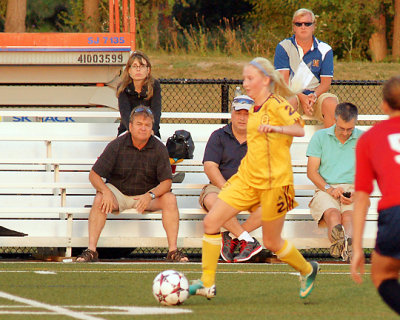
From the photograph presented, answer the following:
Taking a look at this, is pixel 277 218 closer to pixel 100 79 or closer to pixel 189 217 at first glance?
pixel 189 217

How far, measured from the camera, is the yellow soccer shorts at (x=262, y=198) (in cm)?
671

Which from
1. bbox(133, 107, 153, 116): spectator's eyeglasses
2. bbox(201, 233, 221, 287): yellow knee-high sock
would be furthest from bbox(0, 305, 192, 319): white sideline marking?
bbox(133, 107, 153, 116): spectator's eyeglasses

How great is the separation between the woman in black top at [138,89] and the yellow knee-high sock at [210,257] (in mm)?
3269

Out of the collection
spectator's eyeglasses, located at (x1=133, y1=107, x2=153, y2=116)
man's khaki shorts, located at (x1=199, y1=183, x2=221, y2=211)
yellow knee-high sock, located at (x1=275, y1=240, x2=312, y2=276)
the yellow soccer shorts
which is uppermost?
spectator's eyeglasses, located at (x1=133, y1=107, x2=153, y2=116)

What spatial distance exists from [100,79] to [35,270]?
15.5 ft

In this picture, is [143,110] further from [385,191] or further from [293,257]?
[385,191]

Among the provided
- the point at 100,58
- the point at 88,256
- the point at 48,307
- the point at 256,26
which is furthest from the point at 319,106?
the point at 256,26

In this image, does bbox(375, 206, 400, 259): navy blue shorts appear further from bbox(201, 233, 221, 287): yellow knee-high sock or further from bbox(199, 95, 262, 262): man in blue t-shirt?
bbox(199, 95, 262, 262): man in blue t-shirt

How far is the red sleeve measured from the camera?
4.85 metres

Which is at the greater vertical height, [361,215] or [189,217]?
[361,215]

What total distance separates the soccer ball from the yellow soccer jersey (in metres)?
0.87

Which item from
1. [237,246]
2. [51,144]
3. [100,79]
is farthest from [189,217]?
[100,79]

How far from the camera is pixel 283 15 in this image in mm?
28344

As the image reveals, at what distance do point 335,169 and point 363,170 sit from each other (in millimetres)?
4876
